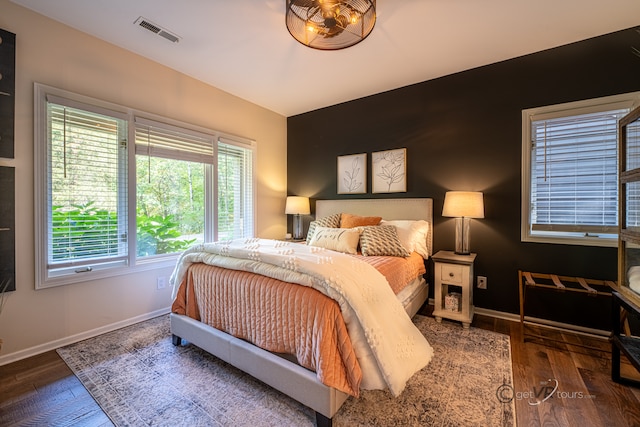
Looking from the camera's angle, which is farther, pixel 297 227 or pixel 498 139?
pixel 297 227

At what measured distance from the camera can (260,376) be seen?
160cm

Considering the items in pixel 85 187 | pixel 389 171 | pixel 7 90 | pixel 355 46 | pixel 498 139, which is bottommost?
pixel 85 187

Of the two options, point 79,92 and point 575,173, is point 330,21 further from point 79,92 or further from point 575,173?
point 575,173

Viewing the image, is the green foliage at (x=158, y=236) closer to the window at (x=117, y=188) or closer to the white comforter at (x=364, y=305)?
the window at (x=117, y=188)

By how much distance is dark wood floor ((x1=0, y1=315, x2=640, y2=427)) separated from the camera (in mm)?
1436

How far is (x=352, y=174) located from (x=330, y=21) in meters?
2.16

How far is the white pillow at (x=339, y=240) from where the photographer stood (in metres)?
2.66

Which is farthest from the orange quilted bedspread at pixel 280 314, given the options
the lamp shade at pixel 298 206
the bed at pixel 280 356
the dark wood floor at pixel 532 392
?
the lamp shade at pixel 298 206

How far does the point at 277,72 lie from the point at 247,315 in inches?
Answer: 103

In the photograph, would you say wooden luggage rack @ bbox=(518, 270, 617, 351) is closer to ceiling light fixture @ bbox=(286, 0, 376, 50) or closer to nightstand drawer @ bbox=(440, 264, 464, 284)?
nightstand drawer @ bbox=(440, 264, 464, 284)

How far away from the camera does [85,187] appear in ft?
7.61

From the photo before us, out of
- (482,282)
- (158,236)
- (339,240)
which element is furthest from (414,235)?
(158,236)

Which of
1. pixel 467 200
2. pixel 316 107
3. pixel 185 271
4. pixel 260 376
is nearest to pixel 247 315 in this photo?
pixel 260 376

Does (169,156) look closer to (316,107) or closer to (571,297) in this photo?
(316,107)
